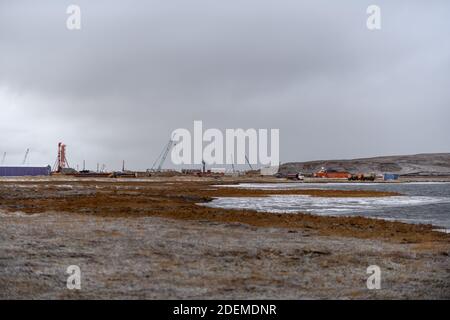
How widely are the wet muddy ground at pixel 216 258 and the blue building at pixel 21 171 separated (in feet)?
432

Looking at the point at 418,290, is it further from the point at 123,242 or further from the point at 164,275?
the point at 123,242

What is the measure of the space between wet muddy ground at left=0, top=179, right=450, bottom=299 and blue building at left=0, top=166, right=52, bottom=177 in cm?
13173

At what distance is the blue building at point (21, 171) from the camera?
5945 inches

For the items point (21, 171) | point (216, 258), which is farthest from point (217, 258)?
point (21, 171)

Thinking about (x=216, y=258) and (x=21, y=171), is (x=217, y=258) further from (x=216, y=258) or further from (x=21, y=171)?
(x=21, y=171)

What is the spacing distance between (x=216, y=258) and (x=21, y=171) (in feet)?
487

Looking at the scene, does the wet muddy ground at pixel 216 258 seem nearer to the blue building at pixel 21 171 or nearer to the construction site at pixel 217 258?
the construction site at pixel 217 258

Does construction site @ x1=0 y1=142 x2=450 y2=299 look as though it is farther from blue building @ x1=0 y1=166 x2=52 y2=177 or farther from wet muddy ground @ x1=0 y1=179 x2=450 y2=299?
blue building @ x1=0 y1=166 x2=52 y2=177

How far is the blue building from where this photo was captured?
151000 mm

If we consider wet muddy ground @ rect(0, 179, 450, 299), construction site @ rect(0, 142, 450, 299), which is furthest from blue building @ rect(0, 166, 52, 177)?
wet muddy ground @ rect(0, 179, 450, 299)

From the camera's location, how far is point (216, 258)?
1612cm

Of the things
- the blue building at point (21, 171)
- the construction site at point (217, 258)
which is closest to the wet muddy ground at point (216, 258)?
the construction site at point (217, 258)

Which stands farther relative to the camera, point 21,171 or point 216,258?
point 21,171
